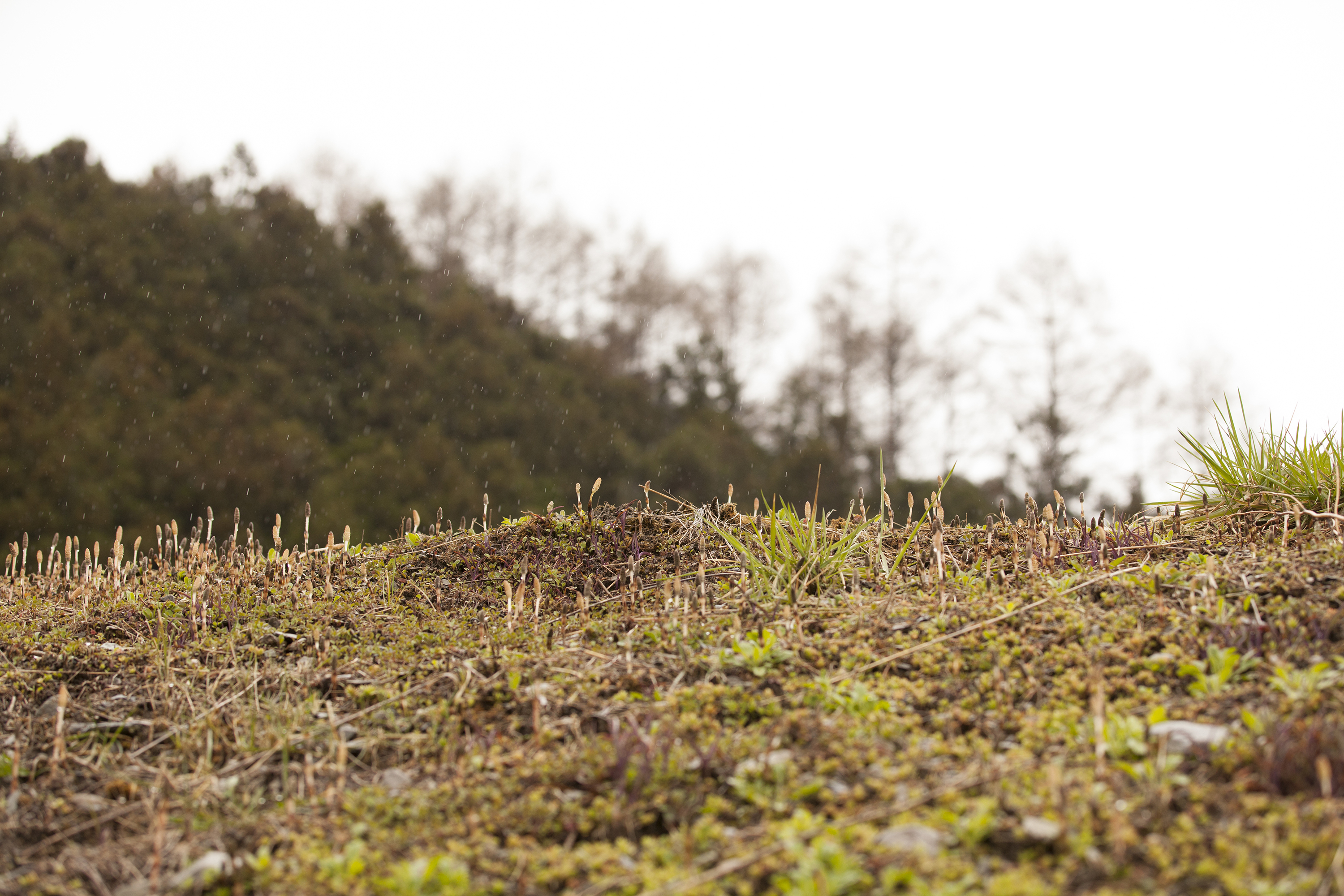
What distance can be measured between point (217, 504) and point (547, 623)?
12.3 meters

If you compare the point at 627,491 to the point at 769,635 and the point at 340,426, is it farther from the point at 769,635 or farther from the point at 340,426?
the point at 769,635

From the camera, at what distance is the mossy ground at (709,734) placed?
1.86 metres

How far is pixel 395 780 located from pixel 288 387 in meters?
15.0

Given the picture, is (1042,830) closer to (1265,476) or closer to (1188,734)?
(1188,734)

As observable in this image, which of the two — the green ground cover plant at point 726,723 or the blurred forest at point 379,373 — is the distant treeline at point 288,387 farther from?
the green ground cover plant at point 726,723

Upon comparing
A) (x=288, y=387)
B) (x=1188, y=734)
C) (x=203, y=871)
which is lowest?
(x=203, y=871)

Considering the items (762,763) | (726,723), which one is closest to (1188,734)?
(762,763)

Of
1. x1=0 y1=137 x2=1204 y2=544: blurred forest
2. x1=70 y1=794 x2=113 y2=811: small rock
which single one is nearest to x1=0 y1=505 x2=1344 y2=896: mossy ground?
x1=70 y1=794 x2=113 y2=811: small rock

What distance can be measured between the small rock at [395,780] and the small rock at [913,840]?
1415 millimetres

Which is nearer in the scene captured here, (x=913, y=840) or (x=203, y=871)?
(x=913, y=840)

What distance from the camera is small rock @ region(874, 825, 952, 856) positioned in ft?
5.99

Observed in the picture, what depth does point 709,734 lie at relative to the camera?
2.54 m

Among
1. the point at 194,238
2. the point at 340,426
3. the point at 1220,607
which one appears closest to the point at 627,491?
the point at 340,426

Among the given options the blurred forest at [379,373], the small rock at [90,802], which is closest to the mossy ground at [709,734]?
the small rock at [90,802]
